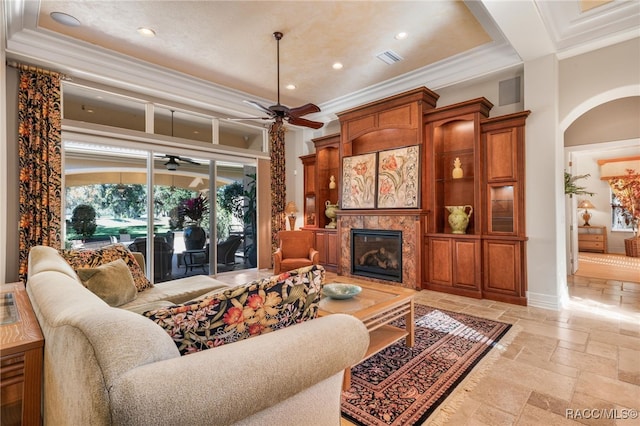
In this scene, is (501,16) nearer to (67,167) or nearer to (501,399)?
(501,399)

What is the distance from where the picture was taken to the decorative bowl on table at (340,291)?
252 cm

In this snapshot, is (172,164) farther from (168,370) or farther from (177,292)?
(168,370)

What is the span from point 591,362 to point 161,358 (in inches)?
124

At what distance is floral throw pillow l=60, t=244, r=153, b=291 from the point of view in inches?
104

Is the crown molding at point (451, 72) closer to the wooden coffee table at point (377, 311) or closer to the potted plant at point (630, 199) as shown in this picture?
the wooden coffee table at point (377, 311)

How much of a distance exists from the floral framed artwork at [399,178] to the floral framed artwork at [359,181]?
16 centimetres

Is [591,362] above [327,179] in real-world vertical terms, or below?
below

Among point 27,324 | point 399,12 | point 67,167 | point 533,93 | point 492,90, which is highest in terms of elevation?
point 399,12

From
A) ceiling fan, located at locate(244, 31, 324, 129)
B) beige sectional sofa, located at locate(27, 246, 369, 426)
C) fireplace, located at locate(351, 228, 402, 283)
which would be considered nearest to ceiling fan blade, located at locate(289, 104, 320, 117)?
ceiling fan, located at locate(244, 31, 324, 129)

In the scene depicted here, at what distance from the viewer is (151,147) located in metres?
5.03

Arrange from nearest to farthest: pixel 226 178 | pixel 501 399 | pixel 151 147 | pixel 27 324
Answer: pixel 27 324
pixel 501 399
pixel 151 147
pixel 226 178

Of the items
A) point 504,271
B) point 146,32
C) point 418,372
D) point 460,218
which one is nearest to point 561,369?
point 418,372

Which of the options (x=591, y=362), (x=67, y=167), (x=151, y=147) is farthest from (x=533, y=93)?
(x=67, y=167)

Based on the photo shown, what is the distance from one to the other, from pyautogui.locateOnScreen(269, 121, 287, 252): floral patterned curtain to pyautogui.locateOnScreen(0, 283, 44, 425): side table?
5.29 m
